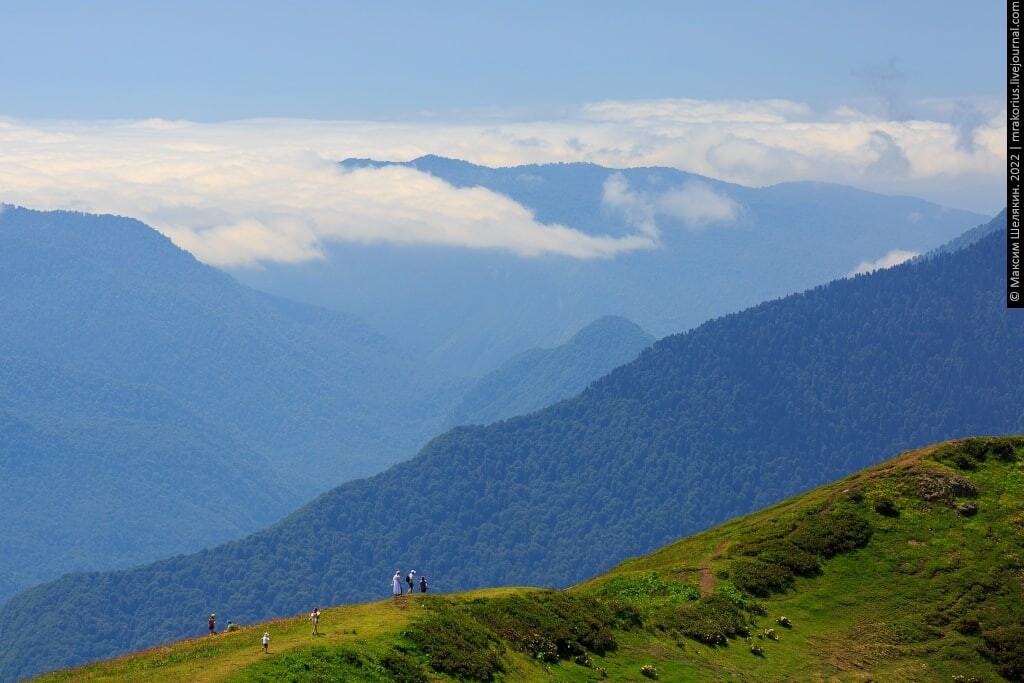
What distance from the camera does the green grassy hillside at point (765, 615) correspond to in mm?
68875

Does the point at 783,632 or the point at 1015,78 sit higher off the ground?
the point at 1015,78

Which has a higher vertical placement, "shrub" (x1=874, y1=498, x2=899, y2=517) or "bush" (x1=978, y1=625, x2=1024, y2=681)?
"shrub" (x1=874, y1=498, x2=899, y2=517)

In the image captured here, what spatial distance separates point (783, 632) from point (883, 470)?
28589mm

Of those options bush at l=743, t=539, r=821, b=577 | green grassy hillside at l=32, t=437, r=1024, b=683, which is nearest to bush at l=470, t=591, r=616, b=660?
green grassy hillside at l=32, t=437, r=1024, b=683

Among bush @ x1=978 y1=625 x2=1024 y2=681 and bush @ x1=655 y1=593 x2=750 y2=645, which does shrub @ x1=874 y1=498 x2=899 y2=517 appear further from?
bush @ x1=655 y1=593 x2=750 y2=645

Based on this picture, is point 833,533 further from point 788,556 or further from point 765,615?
point 765,615

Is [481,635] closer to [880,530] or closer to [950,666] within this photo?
[950,666]

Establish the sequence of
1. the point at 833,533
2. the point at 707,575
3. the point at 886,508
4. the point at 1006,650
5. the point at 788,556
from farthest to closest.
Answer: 1. the point at 886,508
2. the point at 833,533
3. the point at 788,556
4. the point at 707,575
5. the point at 1006,650

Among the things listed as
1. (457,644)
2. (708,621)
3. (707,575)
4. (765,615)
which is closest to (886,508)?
(707,575)

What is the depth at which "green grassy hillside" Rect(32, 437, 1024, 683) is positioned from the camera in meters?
68.9

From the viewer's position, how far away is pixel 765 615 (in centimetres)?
8775

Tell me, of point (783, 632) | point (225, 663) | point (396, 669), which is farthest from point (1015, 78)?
point (225, 663)

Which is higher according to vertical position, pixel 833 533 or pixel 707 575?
pixel 833 533

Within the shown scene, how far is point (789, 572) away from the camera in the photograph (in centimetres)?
9406
